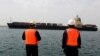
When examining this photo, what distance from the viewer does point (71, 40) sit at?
13.6 meters

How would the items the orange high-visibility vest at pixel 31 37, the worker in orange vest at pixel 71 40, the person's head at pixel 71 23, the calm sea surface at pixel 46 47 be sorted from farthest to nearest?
the calm sea surface at pixel 46 47 < the orange high-visibility vest at pixel 31 37 < the worker in orange vest at pixel 71 40 < the person's head at pixel 71 23

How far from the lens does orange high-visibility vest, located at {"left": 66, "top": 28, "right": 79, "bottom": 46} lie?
13.6m

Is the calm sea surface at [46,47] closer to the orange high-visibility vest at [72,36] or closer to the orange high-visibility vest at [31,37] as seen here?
the orange high-visibility vest at [31,37]

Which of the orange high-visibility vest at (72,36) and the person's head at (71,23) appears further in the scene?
the orange high-visibility vest at (72,36)

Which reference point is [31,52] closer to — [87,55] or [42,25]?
[87,55]

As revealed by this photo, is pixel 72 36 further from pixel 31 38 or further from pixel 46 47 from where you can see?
pixel 46 47

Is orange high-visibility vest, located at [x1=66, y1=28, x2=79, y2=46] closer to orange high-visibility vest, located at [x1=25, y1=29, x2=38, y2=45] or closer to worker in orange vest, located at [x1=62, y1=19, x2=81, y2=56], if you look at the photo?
worker in orange vest, located at [x1=62, y1=19, x2=81, y2=56]

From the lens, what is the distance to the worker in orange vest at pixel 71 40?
44.4 ft

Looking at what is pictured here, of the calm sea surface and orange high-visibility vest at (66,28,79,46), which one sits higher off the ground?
orange high-visibility vest at (66,28,79,46)

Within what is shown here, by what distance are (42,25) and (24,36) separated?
12941 cm

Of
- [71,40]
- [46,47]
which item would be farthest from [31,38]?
[46,47]

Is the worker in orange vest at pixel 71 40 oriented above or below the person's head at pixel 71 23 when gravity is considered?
below

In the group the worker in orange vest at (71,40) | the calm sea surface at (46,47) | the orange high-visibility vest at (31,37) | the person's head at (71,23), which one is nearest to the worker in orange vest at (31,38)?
the orange high-visibility vest at (31,37)

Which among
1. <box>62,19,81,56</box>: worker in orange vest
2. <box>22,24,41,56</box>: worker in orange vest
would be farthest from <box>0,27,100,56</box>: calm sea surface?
<box>62,19,81,56</box>: worker in orange vest
